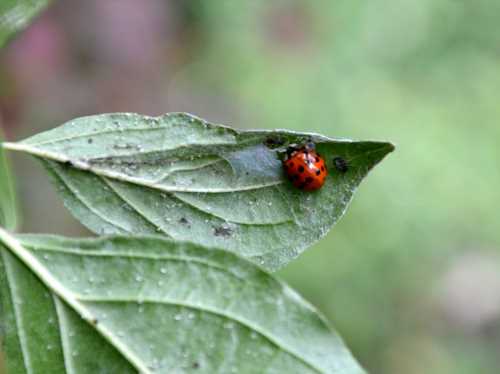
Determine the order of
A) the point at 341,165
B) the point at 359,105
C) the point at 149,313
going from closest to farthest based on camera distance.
Answer: the point at 149,313, the point at 341,165, the point at 359,105

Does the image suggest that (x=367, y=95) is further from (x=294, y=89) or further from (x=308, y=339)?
(x=308, y=339)

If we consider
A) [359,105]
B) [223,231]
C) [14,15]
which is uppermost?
[359,105]

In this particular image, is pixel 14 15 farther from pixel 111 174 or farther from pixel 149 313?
pixel 149 313

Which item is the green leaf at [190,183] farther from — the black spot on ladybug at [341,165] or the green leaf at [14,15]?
the green leaf at [14,15]

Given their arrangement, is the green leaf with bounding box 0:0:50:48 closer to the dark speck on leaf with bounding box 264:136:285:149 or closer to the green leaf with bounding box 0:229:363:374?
the green leaf with bounding box 0:229:363:374

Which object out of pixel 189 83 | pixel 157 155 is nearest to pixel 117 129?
pixel 157 155

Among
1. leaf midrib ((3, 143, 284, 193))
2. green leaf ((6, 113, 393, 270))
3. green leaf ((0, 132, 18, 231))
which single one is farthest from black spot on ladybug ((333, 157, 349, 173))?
green leaf ((0, 132, 18, 231))

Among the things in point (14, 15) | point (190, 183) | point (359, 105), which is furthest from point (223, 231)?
point (359, 105)

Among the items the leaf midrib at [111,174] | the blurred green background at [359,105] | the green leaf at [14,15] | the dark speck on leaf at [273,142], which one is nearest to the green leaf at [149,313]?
the leaf midrib at [111,174]
